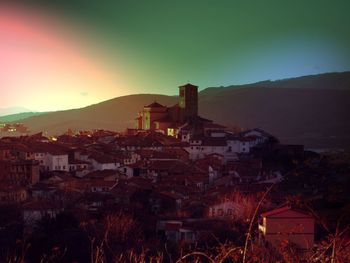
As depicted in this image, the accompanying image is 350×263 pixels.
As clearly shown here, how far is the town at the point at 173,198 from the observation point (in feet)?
21.7

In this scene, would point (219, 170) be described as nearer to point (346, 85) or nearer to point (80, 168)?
point (80, 168)

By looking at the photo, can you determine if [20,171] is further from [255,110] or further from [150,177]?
[255,110]

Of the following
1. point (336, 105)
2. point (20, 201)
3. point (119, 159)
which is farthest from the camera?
point (336, 105)

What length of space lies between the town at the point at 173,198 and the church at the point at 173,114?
1147 mm

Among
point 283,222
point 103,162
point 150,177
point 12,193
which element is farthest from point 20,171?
point 283,222

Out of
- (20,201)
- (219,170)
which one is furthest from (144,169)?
(20,201)

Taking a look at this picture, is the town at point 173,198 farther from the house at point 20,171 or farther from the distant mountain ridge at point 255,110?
the distant mountain ridge at point 255,110

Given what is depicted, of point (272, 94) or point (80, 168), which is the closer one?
point (80, 168)

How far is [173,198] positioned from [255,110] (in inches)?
1909

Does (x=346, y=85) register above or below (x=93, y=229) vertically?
above

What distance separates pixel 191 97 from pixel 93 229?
19.0 metres

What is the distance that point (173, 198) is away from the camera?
1274 cm

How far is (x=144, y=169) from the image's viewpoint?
1703cm

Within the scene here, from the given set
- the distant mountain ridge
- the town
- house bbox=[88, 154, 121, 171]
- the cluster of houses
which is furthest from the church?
the distant mountain ridge
